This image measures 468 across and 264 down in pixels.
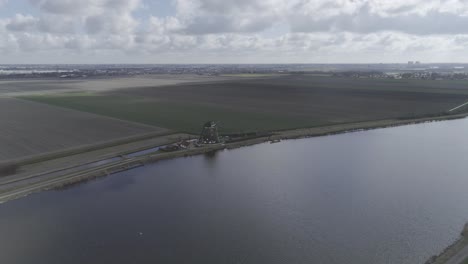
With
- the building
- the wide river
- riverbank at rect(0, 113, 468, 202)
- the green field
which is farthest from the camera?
the green field

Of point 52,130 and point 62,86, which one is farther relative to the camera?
point 62,86

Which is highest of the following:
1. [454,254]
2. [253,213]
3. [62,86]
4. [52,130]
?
[52,130]

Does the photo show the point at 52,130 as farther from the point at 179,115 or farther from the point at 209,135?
the point at 209,135

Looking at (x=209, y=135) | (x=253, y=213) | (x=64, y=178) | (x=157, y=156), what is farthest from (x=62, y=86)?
(x=253, y=213)

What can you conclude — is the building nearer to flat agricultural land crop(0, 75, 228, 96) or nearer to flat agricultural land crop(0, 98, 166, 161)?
flat agricultural land crop(0, 98, 166, 161)

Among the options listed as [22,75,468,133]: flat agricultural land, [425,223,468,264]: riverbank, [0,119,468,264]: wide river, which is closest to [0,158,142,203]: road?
[0,119,468,264]: wide river

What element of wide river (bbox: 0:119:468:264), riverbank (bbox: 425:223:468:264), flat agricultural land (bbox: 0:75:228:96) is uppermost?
flat agricultural land (bbox: 0:75:228:96)

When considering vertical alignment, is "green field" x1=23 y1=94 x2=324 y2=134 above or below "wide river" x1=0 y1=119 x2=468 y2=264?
above
